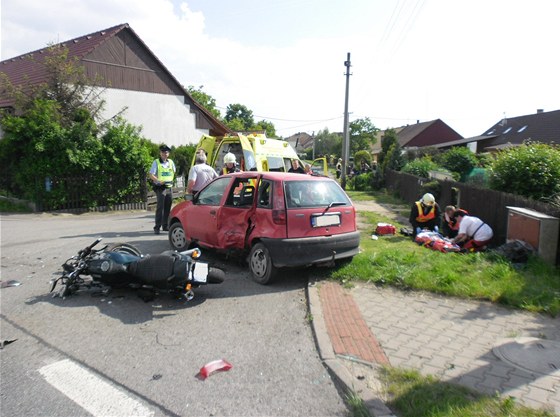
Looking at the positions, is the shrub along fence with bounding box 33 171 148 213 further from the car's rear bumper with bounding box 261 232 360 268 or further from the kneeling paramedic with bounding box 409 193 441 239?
the car's rear bumper with bounding box 261 232 360 268

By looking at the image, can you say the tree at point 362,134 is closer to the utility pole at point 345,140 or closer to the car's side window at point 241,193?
the utility pole at point 345,140

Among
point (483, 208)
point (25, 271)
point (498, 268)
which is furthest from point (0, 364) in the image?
point (483, 208)

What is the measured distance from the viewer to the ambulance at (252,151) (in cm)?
1186

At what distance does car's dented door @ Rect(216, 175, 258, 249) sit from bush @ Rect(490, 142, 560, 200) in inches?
227

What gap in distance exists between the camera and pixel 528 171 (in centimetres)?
934

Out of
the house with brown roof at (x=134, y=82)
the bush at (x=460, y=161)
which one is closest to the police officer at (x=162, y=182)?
the house with brown roof at (x=134, y=82)

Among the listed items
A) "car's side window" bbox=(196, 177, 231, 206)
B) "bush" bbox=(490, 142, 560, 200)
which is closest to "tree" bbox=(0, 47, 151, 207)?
"car's side window" bbox=(196, 177, 231, 206)

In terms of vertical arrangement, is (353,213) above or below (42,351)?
above

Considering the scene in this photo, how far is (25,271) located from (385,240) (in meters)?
6.52

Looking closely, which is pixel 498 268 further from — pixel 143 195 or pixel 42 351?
pixel 143 195

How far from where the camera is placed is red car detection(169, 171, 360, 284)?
19.2ft

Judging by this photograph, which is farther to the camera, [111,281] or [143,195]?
[143,195]

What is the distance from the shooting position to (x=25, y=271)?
6.74 metres

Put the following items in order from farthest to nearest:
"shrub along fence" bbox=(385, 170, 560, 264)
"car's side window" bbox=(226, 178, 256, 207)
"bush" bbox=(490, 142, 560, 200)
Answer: "bush" bbox=(490, 142, 560, 200), "shrub along fence" bbox=(385, 170, 560, 264), "car's side window" bbox=(226, 178, 256, 207)
